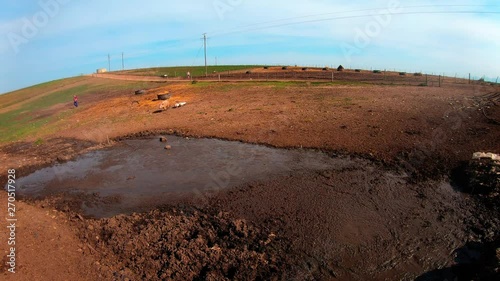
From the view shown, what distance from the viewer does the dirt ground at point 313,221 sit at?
603 cm

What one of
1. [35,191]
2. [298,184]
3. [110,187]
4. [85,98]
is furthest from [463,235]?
[85,98]

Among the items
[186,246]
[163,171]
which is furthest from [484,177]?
[163,171]

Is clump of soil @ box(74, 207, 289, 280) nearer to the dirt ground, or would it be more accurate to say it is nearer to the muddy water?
the dirt ground

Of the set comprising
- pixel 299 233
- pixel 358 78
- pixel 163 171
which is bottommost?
pixel 299 233

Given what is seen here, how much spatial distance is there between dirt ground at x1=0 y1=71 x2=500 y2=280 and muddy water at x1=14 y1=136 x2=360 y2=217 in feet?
2.11

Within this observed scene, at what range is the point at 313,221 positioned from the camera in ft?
24.7

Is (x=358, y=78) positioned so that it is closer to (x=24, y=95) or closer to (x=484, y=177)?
(x=484, y=177)

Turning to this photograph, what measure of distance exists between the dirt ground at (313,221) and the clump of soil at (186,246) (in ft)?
0.08

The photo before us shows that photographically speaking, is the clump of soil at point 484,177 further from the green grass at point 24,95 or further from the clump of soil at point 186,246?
the green grass at point 24,95

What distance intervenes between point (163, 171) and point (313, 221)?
5.96 m

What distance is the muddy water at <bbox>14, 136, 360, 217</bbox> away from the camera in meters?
9.48

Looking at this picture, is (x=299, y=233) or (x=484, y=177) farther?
(x=484, y=177)

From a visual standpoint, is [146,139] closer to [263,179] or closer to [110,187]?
[110,187]

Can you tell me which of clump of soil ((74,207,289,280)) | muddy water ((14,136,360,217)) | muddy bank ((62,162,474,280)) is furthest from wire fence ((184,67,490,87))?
clump of soil ((74,207,289,280))
